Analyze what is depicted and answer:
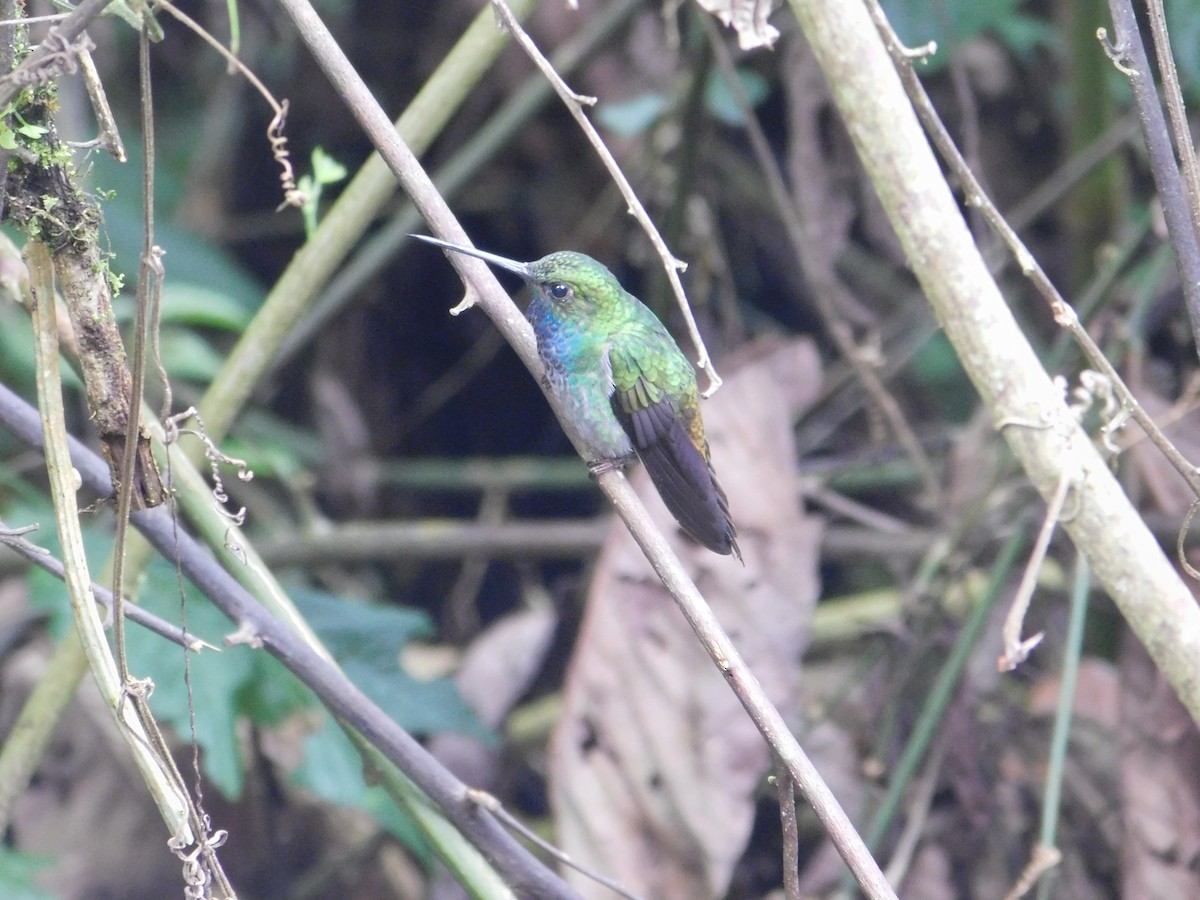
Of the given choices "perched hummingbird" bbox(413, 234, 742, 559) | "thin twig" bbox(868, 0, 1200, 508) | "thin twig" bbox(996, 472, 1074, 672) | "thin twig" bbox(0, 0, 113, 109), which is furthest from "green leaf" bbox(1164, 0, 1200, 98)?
"thin twig" bbox(0, 0, 113, 109)

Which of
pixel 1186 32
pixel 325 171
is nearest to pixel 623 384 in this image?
pixel 325 171

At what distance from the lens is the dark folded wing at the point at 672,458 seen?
2283 millimetres

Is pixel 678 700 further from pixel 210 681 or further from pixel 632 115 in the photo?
pixel 632 115

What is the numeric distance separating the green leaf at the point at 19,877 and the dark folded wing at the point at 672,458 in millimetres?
1274

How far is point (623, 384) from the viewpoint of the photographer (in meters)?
2.47

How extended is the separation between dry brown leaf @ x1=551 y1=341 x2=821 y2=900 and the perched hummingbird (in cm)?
44

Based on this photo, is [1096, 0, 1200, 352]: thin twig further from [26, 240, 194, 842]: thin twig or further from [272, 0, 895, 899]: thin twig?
[26, 240, 194, 842]: thin twig

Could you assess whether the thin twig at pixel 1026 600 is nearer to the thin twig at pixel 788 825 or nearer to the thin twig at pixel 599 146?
the thin twig at pixel 788 825

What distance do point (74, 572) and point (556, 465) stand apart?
3.11 metres

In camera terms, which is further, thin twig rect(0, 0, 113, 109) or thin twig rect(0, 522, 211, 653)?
thin twig rect(0, 522, 211, 653)

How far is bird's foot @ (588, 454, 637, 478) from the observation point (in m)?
1.97

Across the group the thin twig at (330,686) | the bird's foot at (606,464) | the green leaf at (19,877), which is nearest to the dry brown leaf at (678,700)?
the bird's foot at (606,464)

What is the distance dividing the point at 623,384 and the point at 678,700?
0.75 m

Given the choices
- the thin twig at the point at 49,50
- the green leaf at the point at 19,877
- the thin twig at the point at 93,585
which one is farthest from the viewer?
the green leaf at the point at 19,877
